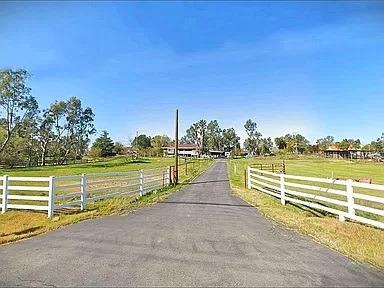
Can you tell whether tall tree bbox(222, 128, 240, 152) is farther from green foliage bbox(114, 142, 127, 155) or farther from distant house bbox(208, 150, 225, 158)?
green foliage bbox(114, 142, 127, 155)

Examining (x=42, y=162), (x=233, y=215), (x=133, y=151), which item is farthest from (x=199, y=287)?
(x=133, y=151)

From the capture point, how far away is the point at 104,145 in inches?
4402

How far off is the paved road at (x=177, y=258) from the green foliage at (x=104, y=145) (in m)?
101

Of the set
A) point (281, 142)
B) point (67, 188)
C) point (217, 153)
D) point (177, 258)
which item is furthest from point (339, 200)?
point (217, 153)

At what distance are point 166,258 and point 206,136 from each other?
142 meters

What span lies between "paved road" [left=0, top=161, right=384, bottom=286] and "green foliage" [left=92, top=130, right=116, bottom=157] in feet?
331

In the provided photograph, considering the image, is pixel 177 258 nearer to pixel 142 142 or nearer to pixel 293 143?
pixel 293 143

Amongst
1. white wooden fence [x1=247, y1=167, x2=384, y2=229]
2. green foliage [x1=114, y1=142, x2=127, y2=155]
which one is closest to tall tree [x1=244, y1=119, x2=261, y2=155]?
green foliage [x1=114, y1=142, x2=127, y2=155]

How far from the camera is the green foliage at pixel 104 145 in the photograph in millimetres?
108894

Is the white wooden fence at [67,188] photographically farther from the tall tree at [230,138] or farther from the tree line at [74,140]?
the tall tree at [230,138]

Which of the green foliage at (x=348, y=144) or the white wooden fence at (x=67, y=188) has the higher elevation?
the green foliage at (x=348, y=144)

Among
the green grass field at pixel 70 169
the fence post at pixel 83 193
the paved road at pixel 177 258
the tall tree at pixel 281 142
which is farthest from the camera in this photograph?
the tall tree at pixel 281 142

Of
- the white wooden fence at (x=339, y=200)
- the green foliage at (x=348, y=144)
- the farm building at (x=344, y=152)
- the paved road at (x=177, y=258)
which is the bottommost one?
the paved road at (x=177, y=258)

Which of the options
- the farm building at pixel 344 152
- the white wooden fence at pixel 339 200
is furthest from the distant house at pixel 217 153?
the white wooden fence at pixel 339 200
